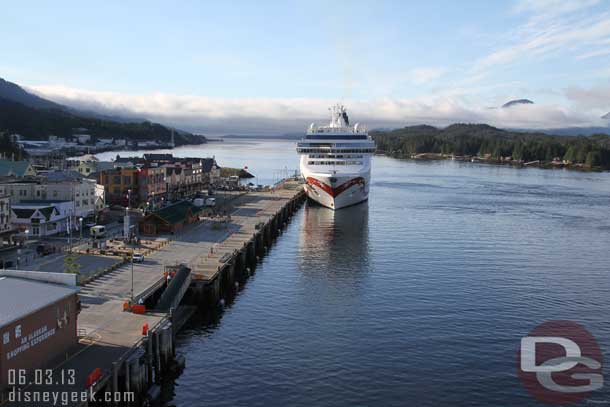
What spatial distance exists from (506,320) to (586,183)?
357 ft

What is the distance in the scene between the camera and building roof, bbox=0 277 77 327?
1939 centimetres

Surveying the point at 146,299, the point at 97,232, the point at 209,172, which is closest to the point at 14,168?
the point at 97,232

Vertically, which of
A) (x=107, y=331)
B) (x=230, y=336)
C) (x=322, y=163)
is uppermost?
(x=322, y=163)

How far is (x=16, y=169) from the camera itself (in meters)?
66.8

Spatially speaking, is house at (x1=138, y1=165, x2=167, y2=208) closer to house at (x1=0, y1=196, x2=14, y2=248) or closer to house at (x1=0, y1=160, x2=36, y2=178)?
house at (x1=0, y1=160, x2=36, y2=178)

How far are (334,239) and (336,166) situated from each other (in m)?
23.5

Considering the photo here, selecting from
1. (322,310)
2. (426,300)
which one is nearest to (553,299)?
(426,300)

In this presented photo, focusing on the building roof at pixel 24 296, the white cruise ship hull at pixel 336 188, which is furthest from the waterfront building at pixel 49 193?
the white cruise ship hull at pixel 336 188

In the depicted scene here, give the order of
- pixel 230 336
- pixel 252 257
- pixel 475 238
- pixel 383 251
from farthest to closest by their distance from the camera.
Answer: pixel 475 238 < pixel 383 251 < pixel 252 257 < pixel 230 336

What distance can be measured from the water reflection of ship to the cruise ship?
75.6 inches

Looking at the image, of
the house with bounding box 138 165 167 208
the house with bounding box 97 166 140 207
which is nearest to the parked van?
the house with bounding box 138 165 167 208

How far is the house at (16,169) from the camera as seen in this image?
65.0 m

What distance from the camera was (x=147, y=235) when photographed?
47.0 meters

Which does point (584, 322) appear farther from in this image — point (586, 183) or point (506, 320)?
point (586, 183)
